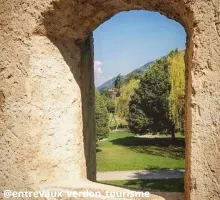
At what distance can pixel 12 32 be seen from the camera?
219 cm

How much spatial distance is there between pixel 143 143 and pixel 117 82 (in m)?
34.2

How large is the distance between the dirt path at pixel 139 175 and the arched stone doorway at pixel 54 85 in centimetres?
960

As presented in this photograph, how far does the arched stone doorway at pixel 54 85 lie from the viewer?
1763 millimetres

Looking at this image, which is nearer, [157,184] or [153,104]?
[157,184]

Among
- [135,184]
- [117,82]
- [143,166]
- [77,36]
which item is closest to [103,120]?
[143,166]

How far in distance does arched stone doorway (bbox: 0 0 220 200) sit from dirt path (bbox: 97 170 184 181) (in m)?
9.60

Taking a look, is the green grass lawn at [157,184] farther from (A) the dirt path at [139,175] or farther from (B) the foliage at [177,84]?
(B) the foliage at [177,84]

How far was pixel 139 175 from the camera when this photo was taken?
488 inches

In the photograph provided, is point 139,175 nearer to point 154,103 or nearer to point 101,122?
point 101,122

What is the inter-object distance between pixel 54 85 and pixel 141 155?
15.8 m

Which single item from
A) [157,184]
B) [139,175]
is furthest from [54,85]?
[139,175]

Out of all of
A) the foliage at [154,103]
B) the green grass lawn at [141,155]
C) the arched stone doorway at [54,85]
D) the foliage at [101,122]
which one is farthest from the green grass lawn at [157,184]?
the arched stone doorway at [54,85]

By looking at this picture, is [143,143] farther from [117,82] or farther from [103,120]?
[117,82]

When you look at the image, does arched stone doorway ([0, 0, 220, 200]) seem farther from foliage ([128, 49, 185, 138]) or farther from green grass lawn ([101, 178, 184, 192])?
foliage ([128, 49, 185, 138])
